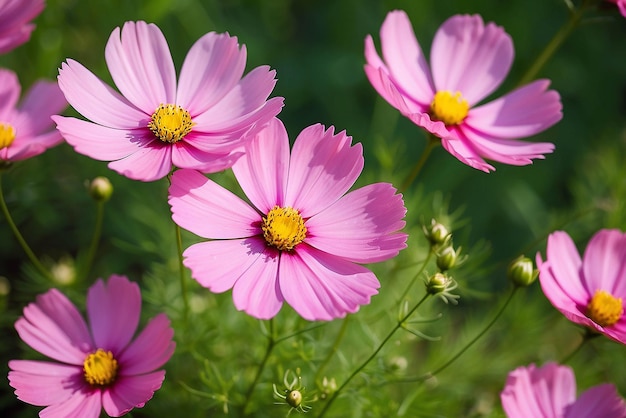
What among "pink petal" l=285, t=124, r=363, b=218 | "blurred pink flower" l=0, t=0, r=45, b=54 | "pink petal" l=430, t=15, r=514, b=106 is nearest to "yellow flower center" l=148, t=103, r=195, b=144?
"pink petal" l=285, t=124, r=363, b=218

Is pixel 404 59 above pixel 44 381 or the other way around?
above

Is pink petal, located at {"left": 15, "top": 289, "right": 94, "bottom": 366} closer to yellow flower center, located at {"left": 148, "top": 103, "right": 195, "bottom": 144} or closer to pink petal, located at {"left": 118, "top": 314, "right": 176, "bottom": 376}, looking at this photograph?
pink petal, located at {"left": 118, "top": 314, "right": 176, "bottom": 376}

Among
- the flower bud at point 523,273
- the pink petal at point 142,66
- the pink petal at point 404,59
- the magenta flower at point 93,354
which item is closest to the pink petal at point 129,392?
the magenta flower at point 93,354

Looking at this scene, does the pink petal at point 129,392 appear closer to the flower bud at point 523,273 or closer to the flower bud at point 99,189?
the flower bud at point 99,189

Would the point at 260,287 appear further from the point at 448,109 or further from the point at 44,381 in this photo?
the point at 448,109

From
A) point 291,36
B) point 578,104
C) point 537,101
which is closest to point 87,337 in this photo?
point 537,101

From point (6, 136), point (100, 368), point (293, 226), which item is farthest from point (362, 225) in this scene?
point (6, 136)

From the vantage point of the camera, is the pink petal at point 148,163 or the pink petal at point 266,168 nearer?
the pink petal at point 148,163
